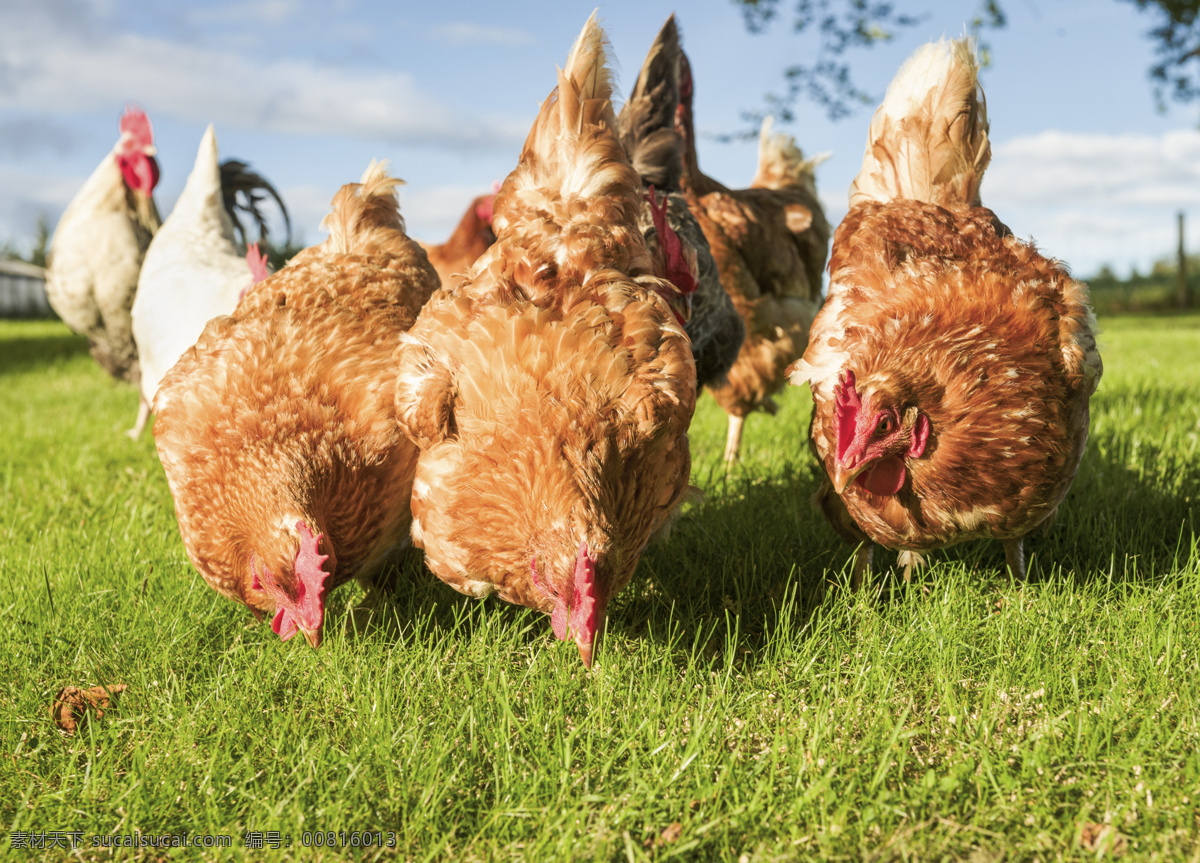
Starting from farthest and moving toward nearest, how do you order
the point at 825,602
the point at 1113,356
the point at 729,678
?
1. the point at 1113,356
2. the point at 825,602
3. the point at 729,678

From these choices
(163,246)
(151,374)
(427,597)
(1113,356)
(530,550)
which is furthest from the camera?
(1113,356)

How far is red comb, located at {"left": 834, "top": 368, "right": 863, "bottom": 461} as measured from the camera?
2086 mm

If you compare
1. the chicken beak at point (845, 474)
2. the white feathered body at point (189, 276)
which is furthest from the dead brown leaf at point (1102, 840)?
the white feathered body at point (189, 276)

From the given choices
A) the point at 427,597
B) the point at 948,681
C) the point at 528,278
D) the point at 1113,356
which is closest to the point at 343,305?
the point at 528,278

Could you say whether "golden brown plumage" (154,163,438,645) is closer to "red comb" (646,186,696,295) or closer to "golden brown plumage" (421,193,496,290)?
"red comb" (646,186,696,295)

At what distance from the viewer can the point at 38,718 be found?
1.99 metres

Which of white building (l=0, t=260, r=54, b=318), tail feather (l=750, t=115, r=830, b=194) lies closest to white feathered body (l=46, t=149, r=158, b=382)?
tail feather (l=750, t=115, r=830, b=194)

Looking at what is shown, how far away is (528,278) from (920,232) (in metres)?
1.31

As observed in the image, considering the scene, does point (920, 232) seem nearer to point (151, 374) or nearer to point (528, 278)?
point (528, 278)

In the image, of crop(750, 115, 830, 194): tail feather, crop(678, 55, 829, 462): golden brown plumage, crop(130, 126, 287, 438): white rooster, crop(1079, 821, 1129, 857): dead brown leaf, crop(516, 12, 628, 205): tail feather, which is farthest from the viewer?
crop(750, 115, 830, 194): tail feather

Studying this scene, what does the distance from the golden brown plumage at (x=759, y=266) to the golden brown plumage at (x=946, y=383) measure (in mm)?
1497

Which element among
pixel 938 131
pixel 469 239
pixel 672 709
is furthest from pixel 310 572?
pixel 469 239

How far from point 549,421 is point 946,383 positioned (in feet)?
3.59

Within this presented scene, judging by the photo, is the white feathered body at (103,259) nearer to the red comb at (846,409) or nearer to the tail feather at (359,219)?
the tail feather at (359,219)
